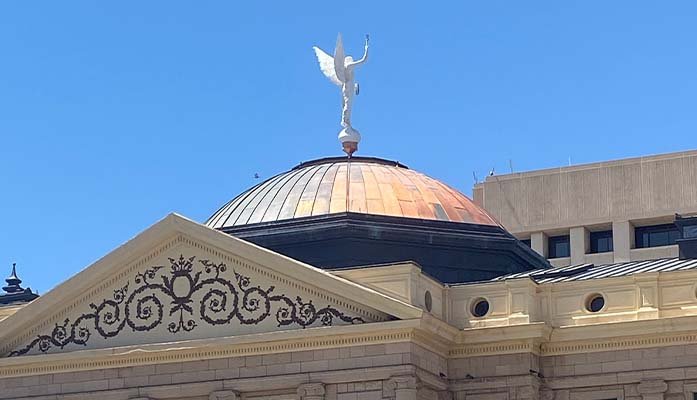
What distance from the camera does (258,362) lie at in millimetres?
57531

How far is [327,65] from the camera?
2670 inches

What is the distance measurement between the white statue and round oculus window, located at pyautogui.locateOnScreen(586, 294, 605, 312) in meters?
13.0

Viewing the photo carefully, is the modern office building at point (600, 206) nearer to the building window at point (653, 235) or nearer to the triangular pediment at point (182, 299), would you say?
the building window at point (653, 235)

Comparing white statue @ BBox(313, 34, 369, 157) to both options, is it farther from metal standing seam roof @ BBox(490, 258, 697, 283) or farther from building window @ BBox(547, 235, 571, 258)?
building window @ BBox(547, 235, 571, 258)

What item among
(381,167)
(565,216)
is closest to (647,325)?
(381,167)

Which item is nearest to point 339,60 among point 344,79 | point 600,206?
point 344,79

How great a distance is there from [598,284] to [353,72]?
13408 millimetres

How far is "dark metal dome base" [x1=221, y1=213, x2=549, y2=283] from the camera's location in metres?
62.8

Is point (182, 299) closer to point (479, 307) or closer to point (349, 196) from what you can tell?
point (349, 196)

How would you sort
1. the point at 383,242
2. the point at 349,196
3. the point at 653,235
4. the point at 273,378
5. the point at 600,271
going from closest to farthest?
1. the point at 273,378
2. the point at 600,271
3. the point at 383,242
4. the point at 349,196
5. the point at 653,235

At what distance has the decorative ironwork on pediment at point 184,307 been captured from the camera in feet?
189

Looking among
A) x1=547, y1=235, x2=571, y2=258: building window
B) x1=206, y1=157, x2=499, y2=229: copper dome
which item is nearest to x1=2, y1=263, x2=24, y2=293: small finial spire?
x1=206, y1=157, x2=499, y2=229: copper dome

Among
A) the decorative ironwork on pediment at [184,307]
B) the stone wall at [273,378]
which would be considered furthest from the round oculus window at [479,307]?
the decorative ironwork on pediment at [184,307]

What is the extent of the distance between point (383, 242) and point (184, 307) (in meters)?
7.42
